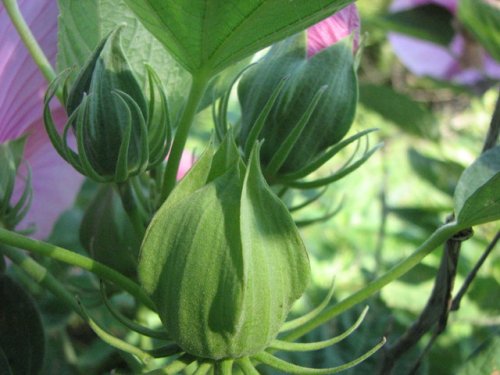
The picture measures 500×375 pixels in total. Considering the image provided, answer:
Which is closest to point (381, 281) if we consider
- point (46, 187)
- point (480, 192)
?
point (480, 192)

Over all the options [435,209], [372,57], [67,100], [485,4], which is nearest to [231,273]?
[67,100]

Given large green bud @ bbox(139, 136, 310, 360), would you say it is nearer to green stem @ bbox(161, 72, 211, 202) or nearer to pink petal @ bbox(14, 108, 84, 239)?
green stem @ bbox(161, 72, 211, 202)

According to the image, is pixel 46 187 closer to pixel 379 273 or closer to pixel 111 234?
pixel 111 234

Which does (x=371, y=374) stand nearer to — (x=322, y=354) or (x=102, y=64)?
(x=322, y=354)

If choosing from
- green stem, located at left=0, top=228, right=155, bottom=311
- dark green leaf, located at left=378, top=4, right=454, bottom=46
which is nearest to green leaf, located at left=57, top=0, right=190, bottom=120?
green stem, located at left=0, top=228, right=155, bottom=311

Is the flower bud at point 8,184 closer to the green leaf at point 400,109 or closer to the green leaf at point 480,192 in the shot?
the green leaf at point 480,192

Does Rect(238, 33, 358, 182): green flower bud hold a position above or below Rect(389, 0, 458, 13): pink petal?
above
